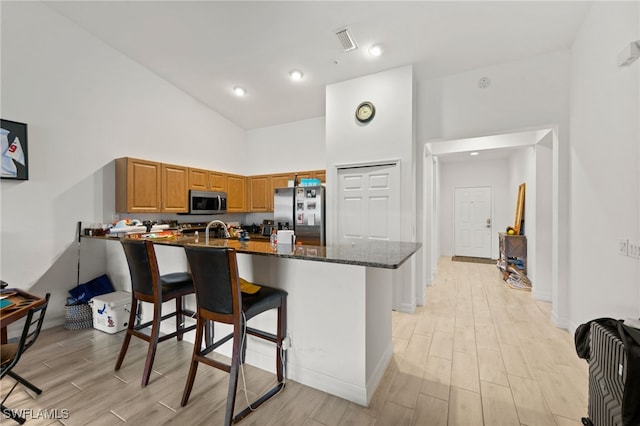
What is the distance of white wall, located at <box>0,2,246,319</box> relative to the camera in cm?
293

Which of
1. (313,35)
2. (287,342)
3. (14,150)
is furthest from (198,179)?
(287,342)

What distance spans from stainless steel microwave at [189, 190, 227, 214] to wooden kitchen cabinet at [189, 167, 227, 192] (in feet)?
0.37

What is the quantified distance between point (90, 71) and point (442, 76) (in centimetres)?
472

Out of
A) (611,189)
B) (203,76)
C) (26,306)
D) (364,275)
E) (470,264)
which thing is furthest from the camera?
(470,264)

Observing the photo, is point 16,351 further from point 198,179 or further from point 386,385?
point 198,179

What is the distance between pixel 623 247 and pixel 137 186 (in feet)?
16.9

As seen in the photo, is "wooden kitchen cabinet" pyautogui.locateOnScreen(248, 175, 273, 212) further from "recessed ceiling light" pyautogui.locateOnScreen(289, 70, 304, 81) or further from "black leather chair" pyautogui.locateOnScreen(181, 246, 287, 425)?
"black leather chair" pyautogui.locateOnScreen(181, 246, 287, 425)

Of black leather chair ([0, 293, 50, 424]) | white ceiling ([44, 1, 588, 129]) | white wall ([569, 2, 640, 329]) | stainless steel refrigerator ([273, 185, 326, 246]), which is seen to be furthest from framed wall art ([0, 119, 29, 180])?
white wall ([569, 2, 640, 329])

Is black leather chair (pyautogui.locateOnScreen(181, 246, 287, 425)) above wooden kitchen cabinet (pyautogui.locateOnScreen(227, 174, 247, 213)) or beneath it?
beneath

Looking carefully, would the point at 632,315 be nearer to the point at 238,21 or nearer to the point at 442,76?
the point at 442,76

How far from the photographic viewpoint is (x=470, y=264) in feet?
20.9

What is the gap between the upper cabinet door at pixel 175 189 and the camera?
4.03 metres

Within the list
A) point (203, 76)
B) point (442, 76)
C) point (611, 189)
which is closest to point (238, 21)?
point (203, 76)

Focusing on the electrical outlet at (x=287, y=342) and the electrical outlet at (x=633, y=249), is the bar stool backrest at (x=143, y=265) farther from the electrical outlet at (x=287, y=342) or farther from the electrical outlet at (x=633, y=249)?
the electrical outlet at (x=633, y=249)
